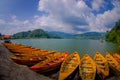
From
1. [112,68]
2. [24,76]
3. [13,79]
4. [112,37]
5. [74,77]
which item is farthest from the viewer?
[112,37]

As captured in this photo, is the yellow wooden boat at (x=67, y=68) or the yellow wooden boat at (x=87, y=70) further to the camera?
the yellow wooden boat at (x=67, y=68)

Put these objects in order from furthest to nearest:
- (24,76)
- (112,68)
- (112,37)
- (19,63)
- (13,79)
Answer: (112,37) → (19,63) → (112,68) → (24,76) → (13,79)

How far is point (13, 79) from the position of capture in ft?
61.2

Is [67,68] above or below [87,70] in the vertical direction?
above

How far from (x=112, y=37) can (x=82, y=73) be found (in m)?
120

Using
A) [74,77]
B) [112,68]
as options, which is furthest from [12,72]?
[112,68]

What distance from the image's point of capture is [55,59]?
2677 cm

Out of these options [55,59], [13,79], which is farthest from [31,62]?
[13,79]

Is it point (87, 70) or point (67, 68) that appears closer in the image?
point (87, 70)

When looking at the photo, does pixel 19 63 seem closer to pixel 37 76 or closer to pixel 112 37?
pixel 37 76

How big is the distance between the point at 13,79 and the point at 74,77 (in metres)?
7.42

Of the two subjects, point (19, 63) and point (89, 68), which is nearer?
point (89, 68)

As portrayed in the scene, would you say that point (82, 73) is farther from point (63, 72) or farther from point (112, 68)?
point (112, 68)

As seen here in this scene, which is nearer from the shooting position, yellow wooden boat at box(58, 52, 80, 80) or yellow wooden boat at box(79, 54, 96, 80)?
yellow wooden boat at box(79, 54, 96, 80)
